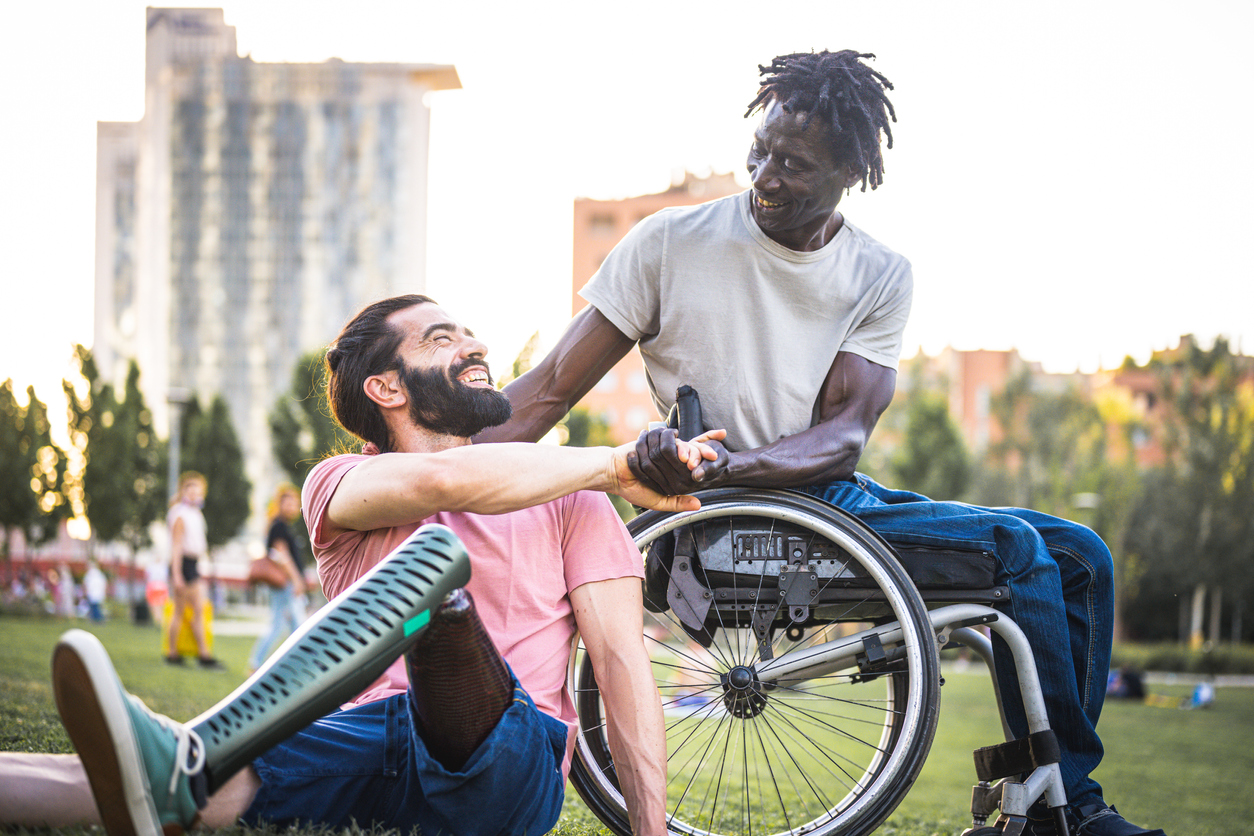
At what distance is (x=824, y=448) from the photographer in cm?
302

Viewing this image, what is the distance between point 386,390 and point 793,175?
1.32 m

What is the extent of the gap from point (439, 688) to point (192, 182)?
92.8m

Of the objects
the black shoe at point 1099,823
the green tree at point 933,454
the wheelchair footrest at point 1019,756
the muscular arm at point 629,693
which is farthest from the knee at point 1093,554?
the green tree at point 933,454

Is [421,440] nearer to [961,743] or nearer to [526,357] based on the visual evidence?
[961,743]

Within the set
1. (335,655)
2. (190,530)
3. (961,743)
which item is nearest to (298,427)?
(190,530)

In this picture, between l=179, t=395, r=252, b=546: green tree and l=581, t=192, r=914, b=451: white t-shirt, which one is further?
l=179, t=395, r=252, b=546: green tree

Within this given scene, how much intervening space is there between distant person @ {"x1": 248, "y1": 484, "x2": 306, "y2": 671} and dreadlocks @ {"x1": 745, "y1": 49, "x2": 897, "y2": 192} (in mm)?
8411

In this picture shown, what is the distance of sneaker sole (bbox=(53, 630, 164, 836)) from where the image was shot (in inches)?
67.6

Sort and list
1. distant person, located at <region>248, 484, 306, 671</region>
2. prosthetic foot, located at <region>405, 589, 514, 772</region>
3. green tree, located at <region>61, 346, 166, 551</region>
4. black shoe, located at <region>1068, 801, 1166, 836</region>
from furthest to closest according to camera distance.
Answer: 1. green tree, located at <region>61, 346, 166, 551</region>
2. distant person, located at <region>248, 484, 306, 671</region>
3. black shoe, located at <region>1068, 801, 1166, 836</region>
4. prosthetic foot, located at <region>405, 589, 514, 772</region>

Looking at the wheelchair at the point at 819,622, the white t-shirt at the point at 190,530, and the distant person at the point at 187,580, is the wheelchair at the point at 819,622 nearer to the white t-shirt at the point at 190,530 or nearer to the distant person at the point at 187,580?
the distant person at the point at 187,580

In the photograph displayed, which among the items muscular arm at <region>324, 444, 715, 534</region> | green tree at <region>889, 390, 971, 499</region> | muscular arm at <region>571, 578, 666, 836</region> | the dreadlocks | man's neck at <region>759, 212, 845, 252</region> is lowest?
green tree at <region>889, 390, 971, 499</region>

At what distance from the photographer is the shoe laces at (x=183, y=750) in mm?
1803

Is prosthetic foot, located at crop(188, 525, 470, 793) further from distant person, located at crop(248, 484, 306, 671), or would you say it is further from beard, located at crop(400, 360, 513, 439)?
distant person, located at crop(248, 484, 306, 671)


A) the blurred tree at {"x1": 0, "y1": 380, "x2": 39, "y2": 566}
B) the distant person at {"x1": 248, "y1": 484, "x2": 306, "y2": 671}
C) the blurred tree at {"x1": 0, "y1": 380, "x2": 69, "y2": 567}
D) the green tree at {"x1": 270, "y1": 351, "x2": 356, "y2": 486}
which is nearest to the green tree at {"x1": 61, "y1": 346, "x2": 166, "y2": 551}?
the blurred tree at {"x1": 0, "y1": 380, "x2": 69, "y2": 567}
